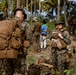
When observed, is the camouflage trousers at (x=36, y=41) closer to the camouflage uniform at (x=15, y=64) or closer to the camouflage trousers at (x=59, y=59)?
the camouflage trousers at (x=59, y=59)

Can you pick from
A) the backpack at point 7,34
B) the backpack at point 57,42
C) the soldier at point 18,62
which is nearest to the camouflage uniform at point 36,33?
the backpack at point 57,42

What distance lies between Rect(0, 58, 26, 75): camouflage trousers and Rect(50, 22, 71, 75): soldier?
2791mm

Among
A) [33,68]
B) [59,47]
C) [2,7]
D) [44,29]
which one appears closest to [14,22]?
[59,47]

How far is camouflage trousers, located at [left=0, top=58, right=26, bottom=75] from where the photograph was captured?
766 cm

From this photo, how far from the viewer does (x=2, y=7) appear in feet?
185

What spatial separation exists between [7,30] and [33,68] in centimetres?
428

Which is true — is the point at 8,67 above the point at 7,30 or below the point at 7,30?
below

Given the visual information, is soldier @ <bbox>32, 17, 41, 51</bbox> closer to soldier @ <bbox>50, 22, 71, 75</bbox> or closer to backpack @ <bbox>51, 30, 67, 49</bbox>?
soldier @ <bbox>50, 22, 71, 75</bbox>

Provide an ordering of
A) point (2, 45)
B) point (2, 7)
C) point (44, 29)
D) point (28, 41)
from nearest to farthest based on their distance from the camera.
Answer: point (2, 45) → point (28, 41) → point (44, 29) → point (2, 7)

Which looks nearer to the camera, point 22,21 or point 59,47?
point 22,21

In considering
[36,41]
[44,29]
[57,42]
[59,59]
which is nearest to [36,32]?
[44,29]

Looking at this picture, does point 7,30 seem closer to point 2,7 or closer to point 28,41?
point 28,41

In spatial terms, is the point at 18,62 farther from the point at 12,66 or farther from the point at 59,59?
the point at 59,59

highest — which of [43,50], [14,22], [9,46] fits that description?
[14,22]
